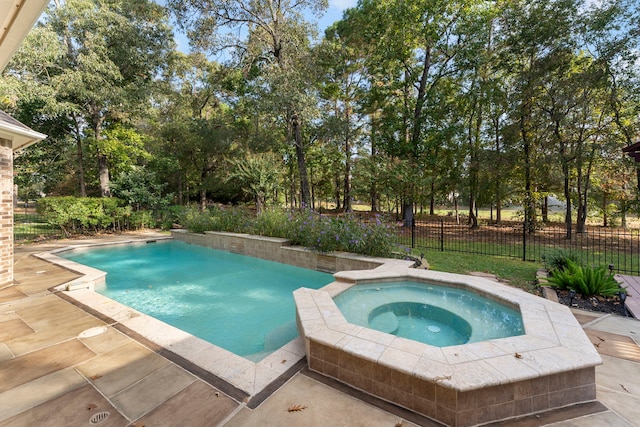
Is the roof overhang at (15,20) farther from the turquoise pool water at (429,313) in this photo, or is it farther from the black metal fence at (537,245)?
the black metal fence at (537,245)

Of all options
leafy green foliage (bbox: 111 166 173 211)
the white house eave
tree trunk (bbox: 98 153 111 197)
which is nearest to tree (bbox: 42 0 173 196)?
tree trunk (bbox: 98 153 111 197)

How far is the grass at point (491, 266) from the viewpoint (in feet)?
17.5

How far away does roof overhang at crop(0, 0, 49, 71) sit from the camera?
2.34 metres

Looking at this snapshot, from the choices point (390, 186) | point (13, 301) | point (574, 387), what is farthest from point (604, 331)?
point (390, 186)

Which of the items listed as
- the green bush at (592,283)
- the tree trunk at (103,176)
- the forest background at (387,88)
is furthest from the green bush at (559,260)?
the tree trunk at (103,176)

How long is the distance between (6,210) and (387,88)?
14.0 m

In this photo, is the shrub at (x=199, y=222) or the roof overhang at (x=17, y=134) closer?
the roof overhang at (x=17, y=134)

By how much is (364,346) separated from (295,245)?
5462 mm

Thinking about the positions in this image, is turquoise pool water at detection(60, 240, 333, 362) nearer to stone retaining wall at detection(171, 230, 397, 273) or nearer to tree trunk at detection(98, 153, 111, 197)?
stone retaining wall at detection(171, 230, 397, 273)

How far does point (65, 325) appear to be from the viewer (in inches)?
133

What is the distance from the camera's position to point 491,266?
21.0 feet

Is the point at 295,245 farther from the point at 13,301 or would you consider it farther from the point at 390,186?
the point at 390,186

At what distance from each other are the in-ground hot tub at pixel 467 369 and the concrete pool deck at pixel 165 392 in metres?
0.10

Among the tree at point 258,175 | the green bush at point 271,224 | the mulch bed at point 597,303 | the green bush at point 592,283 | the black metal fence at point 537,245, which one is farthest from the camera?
the tree at point 258,175
